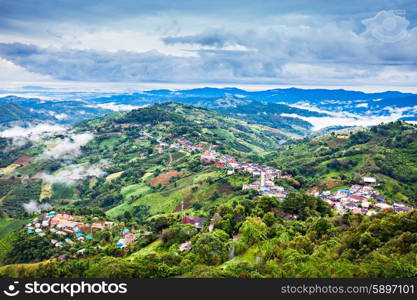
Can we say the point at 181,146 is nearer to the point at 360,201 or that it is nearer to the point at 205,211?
the point at 205,211

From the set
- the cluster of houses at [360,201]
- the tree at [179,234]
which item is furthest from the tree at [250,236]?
the cluster of houses at [360,201]

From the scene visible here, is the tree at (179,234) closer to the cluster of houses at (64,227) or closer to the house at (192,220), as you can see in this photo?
the house at (192,220)

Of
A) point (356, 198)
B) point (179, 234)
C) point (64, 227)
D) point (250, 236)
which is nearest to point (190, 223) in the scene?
point (179, 234)

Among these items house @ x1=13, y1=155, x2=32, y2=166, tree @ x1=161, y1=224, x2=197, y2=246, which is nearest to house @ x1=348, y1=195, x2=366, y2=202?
tree @ x1=161, y1=224, x2=197, y2=246

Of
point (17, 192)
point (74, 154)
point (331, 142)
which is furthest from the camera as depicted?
point (74, 154)

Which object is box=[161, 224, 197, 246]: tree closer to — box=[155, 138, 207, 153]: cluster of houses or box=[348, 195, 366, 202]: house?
box=[348, 195, 366, 202]: house

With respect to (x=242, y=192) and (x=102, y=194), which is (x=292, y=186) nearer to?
(x=242, y=192)

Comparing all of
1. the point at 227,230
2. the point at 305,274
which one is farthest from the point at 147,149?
the point at 305,274
